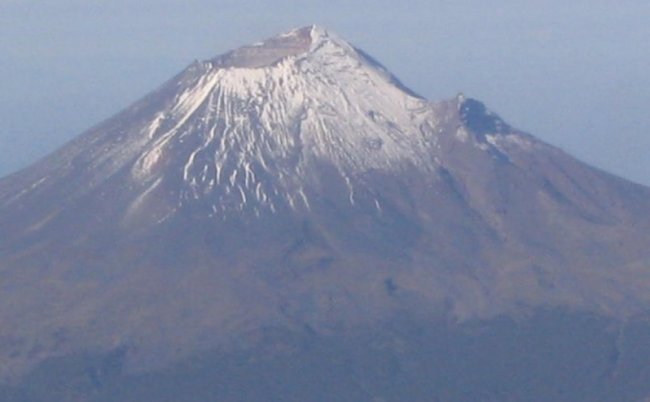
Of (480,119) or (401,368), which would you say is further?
(480,119)

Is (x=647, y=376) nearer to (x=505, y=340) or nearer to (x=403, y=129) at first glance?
(x=505, y=340)

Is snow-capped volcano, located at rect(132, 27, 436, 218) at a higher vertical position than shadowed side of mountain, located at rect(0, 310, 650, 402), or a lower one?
higher

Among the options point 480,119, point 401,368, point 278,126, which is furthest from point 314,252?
point 480,119

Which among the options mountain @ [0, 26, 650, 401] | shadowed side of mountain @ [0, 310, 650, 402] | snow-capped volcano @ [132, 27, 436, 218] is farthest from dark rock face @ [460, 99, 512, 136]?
shadowed side of mountain @ [0, 310, 650, 402]

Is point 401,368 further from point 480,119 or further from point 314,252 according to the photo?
point 480,119

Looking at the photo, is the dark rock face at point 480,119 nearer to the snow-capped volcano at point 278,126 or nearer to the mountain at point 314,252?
the mountain at point 314,252

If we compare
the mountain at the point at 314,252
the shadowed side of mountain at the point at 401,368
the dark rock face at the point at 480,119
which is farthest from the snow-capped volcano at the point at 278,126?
the shadowed side of mountain at the point at 401,368

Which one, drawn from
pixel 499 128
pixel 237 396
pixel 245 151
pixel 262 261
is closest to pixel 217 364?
pixel 237 396

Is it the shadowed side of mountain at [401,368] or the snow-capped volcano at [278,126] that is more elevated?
the snow-capped volcano at [278,126]

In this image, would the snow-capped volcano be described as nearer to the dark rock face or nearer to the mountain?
the mountain
